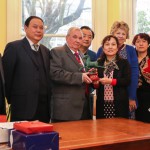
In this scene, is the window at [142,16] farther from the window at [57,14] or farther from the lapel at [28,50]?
the lapel at [28,50]

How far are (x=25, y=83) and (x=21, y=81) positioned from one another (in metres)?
0.04

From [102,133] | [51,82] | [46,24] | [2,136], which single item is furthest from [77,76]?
[46,24]

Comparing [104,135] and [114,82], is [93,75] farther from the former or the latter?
[104,135]

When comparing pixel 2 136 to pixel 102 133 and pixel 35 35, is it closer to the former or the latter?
pixel 102 133

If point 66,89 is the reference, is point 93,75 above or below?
above

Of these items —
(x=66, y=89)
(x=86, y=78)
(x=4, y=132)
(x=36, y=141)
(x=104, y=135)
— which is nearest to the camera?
(x=36, y=141)

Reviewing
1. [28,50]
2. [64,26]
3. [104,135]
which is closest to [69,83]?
[28,50]

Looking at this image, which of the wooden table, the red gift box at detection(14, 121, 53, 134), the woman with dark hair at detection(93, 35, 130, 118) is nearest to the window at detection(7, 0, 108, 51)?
the woman with dark hair at detection(93, 35, 130, 118)

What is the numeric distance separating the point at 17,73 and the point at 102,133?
1.17 meters

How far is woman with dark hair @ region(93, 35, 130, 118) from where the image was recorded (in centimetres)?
305

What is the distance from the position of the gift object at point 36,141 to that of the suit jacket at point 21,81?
4.54 feet

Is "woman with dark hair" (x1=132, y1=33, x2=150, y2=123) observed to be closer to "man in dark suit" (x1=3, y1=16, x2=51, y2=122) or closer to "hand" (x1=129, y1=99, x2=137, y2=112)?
"hand" (x1=129, y1=99, x2=137, y2=112)

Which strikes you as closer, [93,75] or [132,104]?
[93,75]

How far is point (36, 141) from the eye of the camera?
1.44 meters
